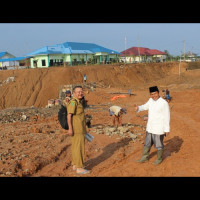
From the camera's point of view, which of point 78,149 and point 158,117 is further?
point 158,117

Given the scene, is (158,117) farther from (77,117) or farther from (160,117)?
(77,117)

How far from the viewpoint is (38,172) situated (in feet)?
16.4

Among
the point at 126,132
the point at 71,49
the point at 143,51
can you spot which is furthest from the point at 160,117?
the point at 143,51

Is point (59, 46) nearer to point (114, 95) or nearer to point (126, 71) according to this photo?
point (126, 71)

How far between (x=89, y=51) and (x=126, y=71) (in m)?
11.1

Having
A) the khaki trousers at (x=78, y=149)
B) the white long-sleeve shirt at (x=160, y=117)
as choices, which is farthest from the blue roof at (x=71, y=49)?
the white long-sleeve shirt at (x=160, y=117)

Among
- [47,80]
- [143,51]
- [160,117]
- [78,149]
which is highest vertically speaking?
[143,51]

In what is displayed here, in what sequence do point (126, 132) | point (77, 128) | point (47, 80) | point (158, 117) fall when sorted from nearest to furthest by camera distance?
point (77, 128) → point (158, 117) → point (126, 132) → point (47, 80)

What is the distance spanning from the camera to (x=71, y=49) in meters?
41.4

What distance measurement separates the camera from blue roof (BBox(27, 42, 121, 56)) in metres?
38.2

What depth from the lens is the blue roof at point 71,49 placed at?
38191 mm

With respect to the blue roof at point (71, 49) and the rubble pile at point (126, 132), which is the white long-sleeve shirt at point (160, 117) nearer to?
the rubble pile at point (126, 132)

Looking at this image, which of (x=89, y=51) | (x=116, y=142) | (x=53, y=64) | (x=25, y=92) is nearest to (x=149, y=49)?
(x=89, y=51)

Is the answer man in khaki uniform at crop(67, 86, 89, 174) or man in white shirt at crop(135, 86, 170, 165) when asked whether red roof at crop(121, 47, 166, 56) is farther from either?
man in khaki uniform at crop(67, 86, 89, 174)
